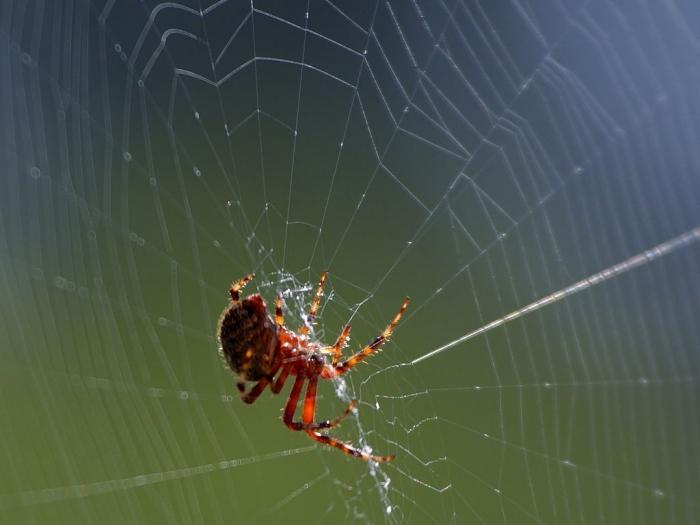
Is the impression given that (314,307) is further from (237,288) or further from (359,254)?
(359,254)

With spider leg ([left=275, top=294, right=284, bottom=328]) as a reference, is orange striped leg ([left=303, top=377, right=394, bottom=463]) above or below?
below

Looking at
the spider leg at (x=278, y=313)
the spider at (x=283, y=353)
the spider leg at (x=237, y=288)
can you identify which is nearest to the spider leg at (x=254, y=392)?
the spider at (x=283, y=353)

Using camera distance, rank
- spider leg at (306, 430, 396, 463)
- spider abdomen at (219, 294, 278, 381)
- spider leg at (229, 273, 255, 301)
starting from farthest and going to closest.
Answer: spider leg at (306, 430, 396, 463)
spider leg at (229, 273, 255, 301)
spider abdomen at (219, 294, 278, 381)

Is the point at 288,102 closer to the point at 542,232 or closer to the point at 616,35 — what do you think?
the point at 542,232

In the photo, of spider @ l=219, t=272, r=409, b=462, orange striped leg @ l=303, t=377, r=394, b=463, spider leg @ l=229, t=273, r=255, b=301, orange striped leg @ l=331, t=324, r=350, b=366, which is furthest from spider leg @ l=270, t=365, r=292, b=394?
spider leg @ l=229, t=273, r=255, b=301

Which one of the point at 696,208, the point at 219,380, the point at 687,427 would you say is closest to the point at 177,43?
the point at 219,380

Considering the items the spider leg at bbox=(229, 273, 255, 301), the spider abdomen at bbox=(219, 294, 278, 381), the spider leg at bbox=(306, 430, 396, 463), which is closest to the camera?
the spider abdomen at bbox=(219, 294, 278, 381)

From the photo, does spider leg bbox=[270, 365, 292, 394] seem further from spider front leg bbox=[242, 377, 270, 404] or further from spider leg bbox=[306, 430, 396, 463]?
spider leg bbox=[306, 430, 396, 463]
